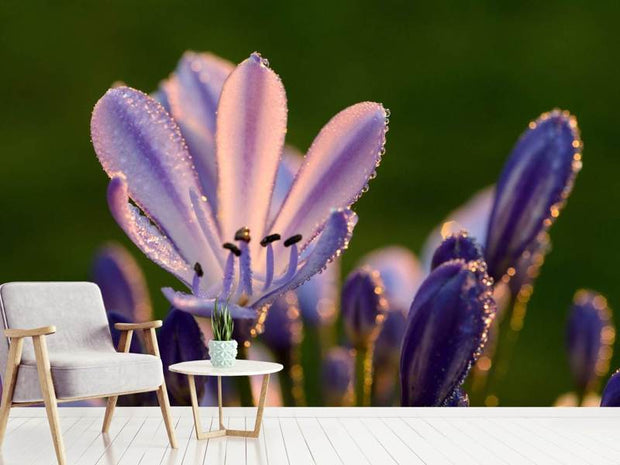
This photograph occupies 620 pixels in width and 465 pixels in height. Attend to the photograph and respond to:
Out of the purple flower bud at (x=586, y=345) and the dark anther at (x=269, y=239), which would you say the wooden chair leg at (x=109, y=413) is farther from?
the purple flower bud at (x=586, y=345)

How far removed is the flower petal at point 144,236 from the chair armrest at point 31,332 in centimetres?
50

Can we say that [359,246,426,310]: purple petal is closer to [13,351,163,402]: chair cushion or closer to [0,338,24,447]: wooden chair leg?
[13,351,163,402]: chair cushion

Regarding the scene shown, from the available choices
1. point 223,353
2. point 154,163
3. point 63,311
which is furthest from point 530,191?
point 63,311

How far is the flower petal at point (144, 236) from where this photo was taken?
5.77ft

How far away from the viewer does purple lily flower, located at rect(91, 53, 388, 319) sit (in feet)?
6.10

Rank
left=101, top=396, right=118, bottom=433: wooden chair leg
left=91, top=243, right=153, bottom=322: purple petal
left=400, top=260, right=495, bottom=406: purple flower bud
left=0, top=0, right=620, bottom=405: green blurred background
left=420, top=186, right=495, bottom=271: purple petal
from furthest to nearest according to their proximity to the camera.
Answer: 1. left=0, top=0, right=620, bottom=405: green blurred background
2. left=101, top=396, right=118, bottom=433: wooden chair leg
3. left=420, top=186, right=495, bottom=271: purple petal
4. left=91, top=243, right=153, bottom=322: purple petal
5. left=400, top=260, right=495, bottom=406: purple flower bud

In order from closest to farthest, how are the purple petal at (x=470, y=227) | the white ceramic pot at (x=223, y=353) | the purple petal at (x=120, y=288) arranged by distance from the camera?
the purple petal at (x=120, y=288) → the purple petal at (x=470, y=227) → the white ceramic pot at (x=223, y=353)

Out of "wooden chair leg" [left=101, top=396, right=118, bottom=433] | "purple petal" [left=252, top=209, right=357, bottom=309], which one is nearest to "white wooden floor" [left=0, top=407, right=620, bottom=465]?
"wooden chair leg" [left=101, top=396, right=118, bottom=433]

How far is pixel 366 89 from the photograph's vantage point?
10.5 feet

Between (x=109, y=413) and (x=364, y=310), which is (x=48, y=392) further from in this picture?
(x=364, y=310)

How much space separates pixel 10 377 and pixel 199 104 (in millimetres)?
986

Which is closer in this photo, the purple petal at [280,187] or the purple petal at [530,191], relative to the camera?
the purple petal at [530,191]

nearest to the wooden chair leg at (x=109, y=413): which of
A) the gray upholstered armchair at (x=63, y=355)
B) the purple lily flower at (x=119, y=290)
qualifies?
the gray upholstered armchair at (x=63, y=355)

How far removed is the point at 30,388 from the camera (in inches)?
95.3
